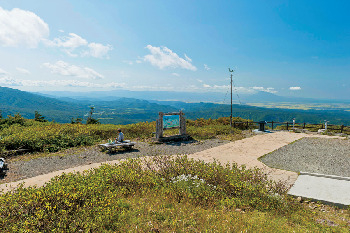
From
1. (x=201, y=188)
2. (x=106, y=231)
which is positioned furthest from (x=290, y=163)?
(x=106, y=231)

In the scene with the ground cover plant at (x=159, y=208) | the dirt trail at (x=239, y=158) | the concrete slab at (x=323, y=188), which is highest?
the ground cover plant at (x=159, y=208)

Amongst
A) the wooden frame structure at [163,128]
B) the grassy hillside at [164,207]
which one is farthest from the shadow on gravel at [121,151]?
the grassy hillside at [164,207]

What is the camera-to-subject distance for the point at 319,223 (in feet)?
15.8

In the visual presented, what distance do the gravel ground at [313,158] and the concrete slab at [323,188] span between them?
123 cm

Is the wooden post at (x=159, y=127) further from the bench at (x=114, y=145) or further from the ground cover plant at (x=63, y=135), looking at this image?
the bench at (x=114, y=145)

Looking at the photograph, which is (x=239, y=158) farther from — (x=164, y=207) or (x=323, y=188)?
(x=164, y=207)

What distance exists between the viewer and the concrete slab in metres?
6.07

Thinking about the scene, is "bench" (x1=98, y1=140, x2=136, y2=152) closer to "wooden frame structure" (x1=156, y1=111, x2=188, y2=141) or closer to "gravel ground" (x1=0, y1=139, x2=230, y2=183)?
"gravel ground" (x1=0, y1=139, x2=230, y2=183)

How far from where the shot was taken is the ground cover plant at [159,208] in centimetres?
411

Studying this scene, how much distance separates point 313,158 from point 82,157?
12.5 metres

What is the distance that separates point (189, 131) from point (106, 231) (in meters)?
15.1

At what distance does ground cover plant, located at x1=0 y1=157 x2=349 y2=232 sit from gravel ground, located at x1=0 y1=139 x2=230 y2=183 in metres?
4.63

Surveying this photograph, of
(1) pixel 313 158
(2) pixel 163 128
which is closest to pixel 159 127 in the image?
(2) pixel 163 128

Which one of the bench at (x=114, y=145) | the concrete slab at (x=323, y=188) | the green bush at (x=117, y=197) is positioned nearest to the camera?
the green bush at (x=117, y=197)
